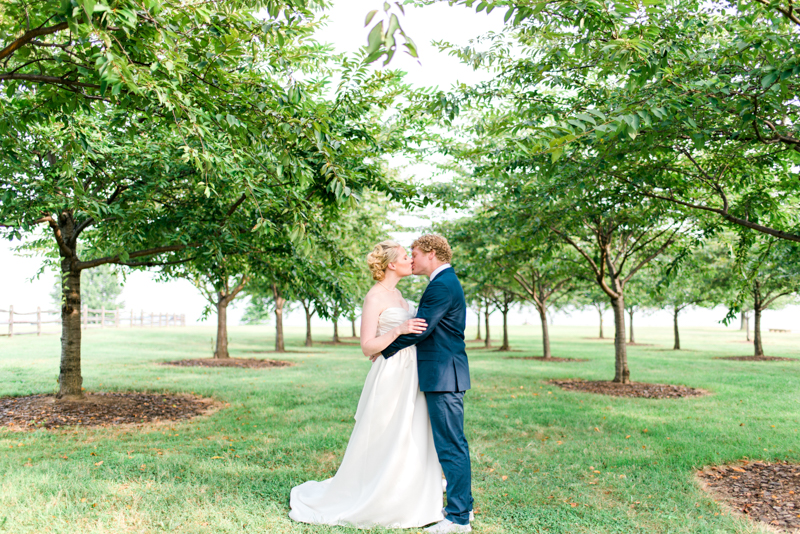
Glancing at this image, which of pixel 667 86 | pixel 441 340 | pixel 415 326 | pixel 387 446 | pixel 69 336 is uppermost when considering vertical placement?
pixel 667 86

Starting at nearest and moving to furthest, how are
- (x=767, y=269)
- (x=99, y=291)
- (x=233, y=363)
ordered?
(x=767, y=269) → (x=233, y=363) → (x=99, y=291)

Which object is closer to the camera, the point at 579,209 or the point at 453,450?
the point at 453,450

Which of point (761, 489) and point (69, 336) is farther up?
point (69, 336)

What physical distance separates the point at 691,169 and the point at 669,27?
9.81 feet

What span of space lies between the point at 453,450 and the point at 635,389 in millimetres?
9833

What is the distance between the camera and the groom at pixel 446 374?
4383 millimetres

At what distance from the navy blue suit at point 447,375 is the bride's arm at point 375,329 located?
0.20ft

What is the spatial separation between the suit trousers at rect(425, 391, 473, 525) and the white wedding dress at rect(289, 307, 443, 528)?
199 millimetres

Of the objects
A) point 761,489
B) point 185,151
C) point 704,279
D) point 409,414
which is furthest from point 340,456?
point 704,279

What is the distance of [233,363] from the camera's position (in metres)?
18.9

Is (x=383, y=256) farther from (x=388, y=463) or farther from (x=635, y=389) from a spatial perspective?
(x=635, y=389)

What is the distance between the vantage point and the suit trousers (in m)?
4.38

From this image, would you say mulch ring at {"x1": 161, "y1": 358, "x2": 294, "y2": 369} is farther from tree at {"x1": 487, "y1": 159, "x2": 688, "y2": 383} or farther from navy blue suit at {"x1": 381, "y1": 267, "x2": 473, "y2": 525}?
navy blue suit at {"x1": 381, "y1": 267, "x2": 473, "y2": 525}

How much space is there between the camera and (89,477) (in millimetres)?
5676
